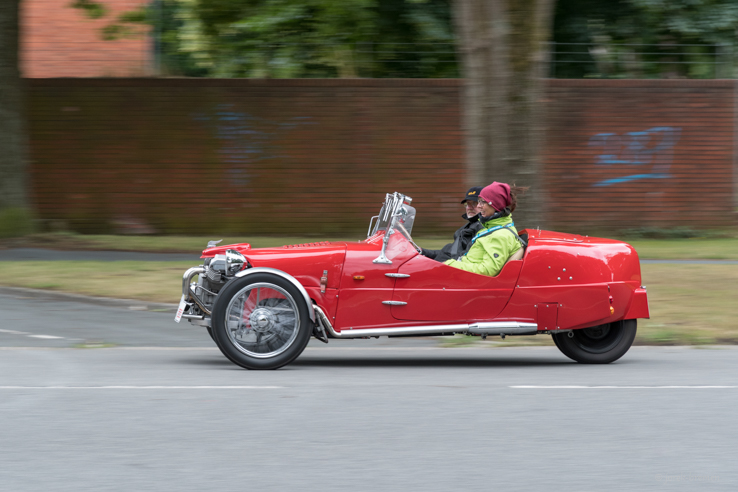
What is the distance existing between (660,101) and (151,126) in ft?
32.7

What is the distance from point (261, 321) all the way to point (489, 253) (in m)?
1.82

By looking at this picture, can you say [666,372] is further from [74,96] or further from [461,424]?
[74,96]

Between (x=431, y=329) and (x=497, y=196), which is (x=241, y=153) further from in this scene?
(x=431, y=329)

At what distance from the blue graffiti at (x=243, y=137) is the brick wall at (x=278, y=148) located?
19 millimetres

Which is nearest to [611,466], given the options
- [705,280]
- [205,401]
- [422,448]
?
[422,448]

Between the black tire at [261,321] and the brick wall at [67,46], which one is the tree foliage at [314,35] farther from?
the black tire at [261,321]

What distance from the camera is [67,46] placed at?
24656 millimetres

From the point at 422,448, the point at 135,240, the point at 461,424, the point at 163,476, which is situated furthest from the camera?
the point at 135,240

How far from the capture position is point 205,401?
→ 19.4 ft

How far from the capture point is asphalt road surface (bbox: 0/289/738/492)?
437 cm

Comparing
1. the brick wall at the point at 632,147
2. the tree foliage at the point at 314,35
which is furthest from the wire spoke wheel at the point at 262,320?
the brick wall at the point at 632,147

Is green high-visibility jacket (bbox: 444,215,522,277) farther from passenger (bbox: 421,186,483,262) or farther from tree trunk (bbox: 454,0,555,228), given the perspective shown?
tree trunk (bbox: 454,0,555,228)

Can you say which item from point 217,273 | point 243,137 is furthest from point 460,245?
point 243,137

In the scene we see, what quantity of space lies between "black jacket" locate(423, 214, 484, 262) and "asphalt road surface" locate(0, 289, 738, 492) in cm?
89
